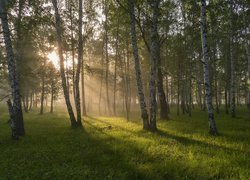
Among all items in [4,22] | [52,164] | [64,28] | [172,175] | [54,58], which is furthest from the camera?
[54,58]

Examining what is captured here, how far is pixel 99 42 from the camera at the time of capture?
41.4 m

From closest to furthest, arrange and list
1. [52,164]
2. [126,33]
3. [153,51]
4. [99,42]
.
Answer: [52,164]
[153,51]
[126,33]
[99,42]

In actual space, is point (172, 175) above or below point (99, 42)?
below

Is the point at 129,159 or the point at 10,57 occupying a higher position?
the point at 10,57

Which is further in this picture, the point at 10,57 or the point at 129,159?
the point at 10,57

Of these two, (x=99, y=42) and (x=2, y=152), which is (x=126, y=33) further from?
(x=2, y=152)

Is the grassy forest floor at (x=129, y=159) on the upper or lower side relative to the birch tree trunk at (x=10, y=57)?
lower

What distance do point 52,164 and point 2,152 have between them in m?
3.74

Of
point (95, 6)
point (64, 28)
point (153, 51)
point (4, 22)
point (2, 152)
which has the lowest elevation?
point (2, 152)

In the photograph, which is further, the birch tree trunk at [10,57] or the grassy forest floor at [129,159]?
the birch tree trunk at [10,57]

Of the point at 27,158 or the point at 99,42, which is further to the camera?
the point at 99,42

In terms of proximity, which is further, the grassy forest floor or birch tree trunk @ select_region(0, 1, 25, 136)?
birch tree trunk @ select_region(0, 1, 25, 136)

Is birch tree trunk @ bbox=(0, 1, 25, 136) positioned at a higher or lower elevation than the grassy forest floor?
higher

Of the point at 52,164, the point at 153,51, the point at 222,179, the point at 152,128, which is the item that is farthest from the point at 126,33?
the point at 222,179
